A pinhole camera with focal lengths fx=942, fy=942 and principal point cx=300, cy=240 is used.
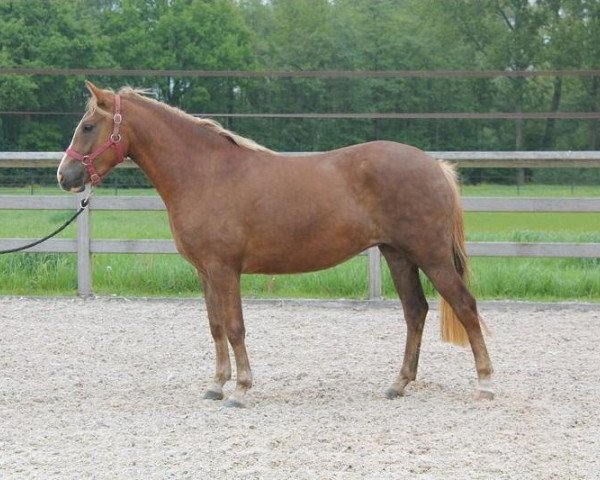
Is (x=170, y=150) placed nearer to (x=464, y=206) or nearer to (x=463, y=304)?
(x=463, y=304)

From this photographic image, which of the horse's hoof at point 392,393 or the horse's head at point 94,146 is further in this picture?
the horse's hoof at point 392,393

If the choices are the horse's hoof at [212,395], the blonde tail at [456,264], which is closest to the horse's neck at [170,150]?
the horse's hoof at [212,395]

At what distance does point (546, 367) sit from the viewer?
600cm

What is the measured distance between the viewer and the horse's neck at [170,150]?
17.3 ft

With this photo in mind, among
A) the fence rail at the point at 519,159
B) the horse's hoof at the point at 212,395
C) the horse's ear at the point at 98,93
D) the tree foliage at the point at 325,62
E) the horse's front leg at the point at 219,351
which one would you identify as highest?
the tree foliage at the point at 325,62

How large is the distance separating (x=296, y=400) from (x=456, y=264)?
46.9 inches

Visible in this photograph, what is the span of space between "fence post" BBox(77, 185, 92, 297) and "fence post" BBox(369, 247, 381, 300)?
2616mm

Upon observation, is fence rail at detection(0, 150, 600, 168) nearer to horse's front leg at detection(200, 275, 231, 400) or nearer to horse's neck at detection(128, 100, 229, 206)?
horse's neck at detection(128, 100, 229, 206)

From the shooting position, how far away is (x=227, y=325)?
5.21m

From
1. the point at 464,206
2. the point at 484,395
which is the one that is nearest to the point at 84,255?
the point at 464,206

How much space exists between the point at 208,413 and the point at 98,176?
143 centimetres

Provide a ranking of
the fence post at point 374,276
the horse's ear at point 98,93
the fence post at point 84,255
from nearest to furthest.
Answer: the horse's ear at point 98,93
the fence post at point 374,276
the fence post at point 84,255

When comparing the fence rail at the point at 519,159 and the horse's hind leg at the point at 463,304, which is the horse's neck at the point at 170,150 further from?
the fence rail at the point at 519,159

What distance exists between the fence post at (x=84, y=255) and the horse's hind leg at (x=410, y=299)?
13.4 ft
